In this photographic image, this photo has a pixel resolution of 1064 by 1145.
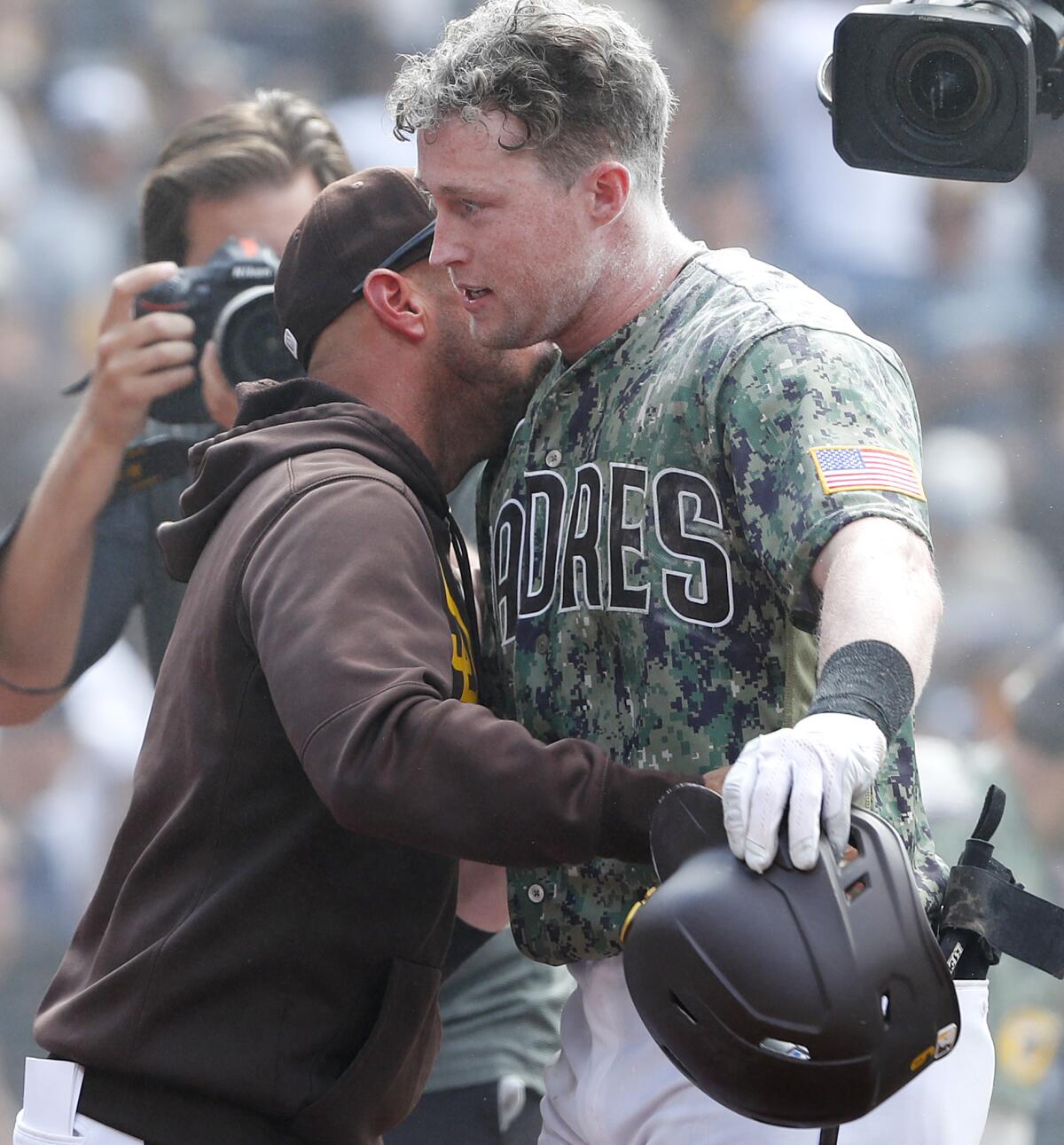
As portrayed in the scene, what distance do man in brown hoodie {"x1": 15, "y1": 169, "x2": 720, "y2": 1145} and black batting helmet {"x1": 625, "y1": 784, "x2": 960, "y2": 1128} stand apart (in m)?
0.16

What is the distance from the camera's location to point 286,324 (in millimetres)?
2170

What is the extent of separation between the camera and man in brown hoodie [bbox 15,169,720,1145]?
1523 millimetres

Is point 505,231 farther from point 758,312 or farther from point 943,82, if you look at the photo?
point 943,82

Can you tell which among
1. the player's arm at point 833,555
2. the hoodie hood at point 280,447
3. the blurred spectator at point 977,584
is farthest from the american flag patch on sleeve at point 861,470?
the blurred spectator at point 977,584

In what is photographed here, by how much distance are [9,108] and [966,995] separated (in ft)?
12.2

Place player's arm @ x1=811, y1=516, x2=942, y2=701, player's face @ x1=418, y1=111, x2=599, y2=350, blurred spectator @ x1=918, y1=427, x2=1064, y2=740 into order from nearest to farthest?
player's arm @ x1=811, y1=516, x2=942, y2=701 → player's face @ x1=418, y1=111, x2=599, y2=350 → blurred spectator @ x1=918, y1=427, x2=1064, y2=740

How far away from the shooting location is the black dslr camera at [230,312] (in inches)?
110

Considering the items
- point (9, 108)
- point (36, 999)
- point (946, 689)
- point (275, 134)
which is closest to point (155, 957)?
point (275, 134)

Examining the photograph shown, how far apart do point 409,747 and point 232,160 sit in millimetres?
1847

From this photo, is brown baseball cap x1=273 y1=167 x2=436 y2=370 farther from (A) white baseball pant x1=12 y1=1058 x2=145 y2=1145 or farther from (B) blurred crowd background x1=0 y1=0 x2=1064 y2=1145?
(B) blurred crowd background x1=0 y1=0 x2=1064 y2=1145

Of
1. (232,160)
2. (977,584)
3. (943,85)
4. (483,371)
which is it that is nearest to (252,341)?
(232,160)

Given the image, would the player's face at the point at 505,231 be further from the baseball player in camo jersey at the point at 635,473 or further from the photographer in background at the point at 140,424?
the photographer in background at the point at 140,424

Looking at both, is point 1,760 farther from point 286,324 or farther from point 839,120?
point 839,120

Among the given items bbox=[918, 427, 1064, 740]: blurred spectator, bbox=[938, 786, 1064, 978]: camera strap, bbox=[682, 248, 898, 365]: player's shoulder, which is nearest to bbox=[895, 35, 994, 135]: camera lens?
bbox=[682, 248, 898, 365]: player's shoulder
